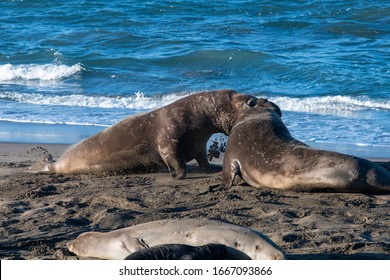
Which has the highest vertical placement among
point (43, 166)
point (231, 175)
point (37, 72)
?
point (231, 175)

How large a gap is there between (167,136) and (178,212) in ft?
7.41

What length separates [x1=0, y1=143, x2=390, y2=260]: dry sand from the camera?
613cm

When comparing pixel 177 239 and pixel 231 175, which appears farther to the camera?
pixel 231 175

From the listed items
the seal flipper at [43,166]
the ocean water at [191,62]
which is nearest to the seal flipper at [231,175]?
the seal flipper at [43,166]

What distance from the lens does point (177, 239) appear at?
18.4ft

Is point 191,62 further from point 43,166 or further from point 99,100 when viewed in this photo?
point 43,166

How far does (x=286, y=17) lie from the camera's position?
79.8ft

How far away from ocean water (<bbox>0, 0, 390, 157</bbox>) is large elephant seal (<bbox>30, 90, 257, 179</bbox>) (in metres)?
2.11

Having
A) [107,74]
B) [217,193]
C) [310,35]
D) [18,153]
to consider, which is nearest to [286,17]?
[310,35]

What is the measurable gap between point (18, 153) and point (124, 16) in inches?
579

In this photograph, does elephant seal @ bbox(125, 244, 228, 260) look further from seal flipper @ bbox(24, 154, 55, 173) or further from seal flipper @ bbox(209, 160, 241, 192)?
seal flipper @ bbox(24, 154, 55, 173)

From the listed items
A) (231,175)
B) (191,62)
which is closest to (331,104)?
(191,62)

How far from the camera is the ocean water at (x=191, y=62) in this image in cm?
1369

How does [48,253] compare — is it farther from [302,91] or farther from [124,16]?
[124,16]
